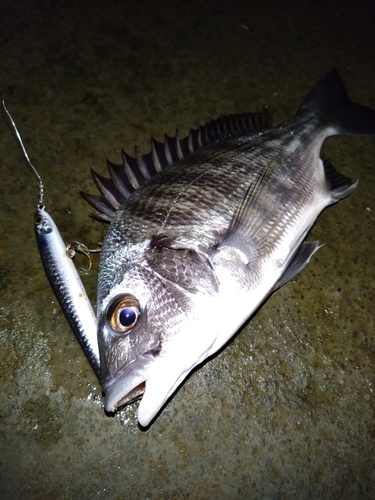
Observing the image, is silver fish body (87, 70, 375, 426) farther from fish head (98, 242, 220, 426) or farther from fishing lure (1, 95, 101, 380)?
fishing lure (1, 95, 101, 380)

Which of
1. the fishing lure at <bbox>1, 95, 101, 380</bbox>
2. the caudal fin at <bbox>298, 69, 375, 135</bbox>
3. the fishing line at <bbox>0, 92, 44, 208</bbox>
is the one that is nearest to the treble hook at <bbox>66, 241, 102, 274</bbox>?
the fishing lure at <bbox>1, 95, 101, 380</bbox>

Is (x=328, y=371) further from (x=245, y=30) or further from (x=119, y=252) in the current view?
(x=245, y=30)

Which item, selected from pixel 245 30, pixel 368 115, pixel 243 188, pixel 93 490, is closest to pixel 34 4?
pixel 245 30

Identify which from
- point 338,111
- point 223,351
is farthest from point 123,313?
point 338,111

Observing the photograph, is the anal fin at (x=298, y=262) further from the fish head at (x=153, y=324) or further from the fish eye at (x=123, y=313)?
the fish eye at (x=123, y=313)

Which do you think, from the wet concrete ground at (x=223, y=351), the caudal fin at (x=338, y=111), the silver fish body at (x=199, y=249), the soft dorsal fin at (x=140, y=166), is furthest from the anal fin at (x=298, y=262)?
the caudal fin at (x=338, y=111)
